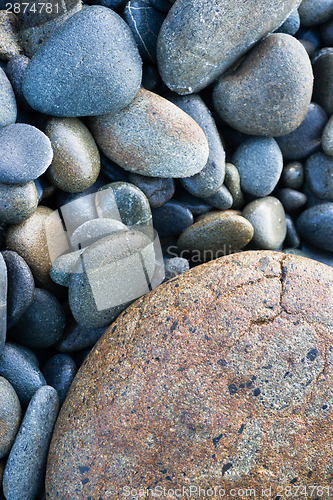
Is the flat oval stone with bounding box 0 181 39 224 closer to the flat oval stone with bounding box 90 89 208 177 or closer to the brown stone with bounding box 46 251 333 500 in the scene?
the flat oval stone with bounding box 90 89 208 177

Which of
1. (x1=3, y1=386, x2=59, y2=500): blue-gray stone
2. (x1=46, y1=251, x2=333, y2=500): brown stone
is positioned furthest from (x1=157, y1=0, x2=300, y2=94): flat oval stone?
(x1=3, y1=386, x2=59, y2=500): blue-gray stone

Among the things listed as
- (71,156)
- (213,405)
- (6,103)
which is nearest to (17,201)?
(71,156)

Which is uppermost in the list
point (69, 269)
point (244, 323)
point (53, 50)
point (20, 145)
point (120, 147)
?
point (53, 50)

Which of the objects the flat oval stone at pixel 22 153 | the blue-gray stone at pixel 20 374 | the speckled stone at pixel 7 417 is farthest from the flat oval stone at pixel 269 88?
the speckled stone at pixel 7 417

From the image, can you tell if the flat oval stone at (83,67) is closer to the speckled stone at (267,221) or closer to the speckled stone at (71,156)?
the speckled stone at (71,156)

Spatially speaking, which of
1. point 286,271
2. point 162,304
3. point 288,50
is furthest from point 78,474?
point 288,50

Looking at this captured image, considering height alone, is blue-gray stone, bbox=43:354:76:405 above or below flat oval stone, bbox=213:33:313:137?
below

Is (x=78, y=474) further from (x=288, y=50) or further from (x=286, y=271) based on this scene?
(x=288, y=50)
